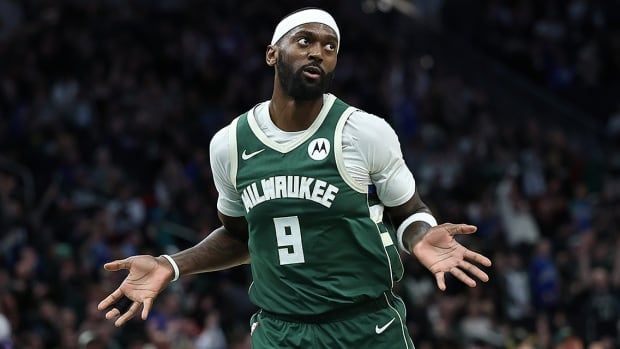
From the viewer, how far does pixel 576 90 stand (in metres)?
23.5

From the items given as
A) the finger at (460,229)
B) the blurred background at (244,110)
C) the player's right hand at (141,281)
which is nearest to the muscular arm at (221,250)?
the player's right hand at (141,281)

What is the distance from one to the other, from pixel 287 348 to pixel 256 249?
503 mm

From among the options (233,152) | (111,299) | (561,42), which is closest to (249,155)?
(233,152)

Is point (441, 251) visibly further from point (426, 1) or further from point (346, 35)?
point (426, 1)

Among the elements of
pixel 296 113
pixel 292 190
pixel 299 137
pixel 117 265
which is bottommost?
pixel 117 265

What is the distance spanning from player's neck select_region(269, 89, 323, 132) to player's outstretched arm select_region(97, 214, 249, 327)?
0.68m

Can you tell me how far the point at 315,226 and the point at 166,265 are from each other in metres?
0.83

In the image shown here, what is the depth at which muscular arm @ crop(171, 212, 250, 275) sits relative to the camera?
6.54 meters

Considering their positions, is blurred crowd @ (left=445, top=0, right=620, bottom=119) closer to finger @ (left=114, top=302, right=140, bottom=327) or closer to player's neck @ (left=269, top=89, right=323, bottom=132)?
player's neck @ (left=269, top=89, right=323, bottom=132)

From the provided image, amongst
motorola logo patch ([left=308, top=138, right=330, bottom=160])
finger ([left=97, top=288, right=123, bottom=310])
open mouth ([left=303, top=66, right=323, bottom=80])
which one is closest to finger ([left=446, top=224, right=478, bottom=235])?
motorola logo patch ([left=308, top=138, right=330, bottom=160])

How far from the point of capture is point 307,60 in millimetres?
5988

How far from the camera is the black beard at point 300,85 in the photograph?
6000 millimetres

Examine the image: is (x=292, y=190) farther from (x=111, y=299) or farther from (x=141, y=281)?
(x=111, y=299)

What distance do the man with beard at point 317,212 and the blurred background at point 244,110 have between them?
449cm
